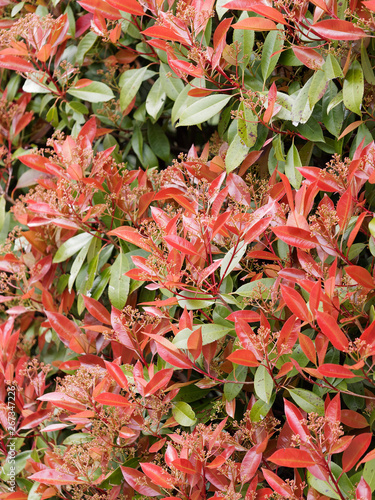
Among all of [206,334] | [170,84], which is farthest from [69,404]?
[170,84]

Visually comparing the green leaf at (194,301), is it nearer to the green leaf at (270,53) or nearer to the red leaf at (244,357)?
the red leaf at (244,357)

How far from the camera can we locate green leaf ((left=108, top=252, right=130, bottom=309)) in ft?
3.66

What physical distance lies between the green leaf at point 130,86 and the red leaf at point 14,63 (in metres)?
0.30

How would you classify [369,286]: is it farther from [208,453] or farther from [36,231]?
[36,231]

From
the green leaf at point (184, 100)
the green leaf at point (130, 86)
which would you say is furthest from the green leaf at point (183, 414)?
the green leaf at point (130, 86)

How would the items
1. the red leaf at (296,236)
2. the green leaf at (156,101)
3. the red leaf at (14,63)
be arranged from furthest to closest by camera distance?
the red leaf at (14,63), the green leaf at (156,101), the red leaf at (296,236)

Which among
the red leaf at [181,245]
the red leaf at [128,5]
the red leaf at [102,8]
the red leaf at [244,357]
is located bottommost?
the red leaf at [244,357]

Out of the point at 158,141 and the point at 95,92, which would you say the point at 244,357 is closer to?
the point at 158,141

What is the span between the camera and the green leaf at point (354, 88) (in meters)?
0.90

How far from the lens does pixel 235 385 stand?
0.96m

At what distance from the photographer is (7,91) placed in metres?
1.65

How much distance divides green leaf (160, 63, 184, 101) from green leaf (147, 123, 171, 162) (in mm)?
165

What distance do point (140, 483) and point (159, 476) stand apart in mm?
108

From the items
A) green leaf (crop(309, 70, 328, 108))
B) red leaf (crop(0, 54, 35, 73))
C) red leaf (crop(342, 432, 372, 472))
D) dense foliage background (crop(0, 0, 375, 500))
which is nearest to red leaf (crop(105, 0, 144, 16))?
dense foliage background (crop(0, 0, 375, 500))
